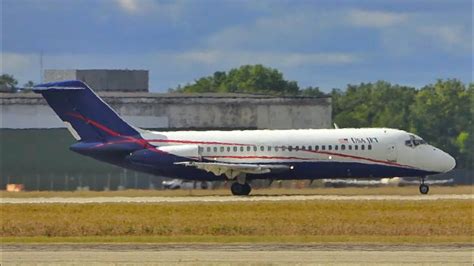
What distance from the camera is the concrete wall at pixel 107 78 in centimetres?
10500

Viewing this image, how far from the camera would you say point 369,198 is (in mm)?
61812

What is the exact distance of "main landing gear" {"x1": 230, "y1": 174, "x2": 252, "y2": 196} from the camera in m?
67.1

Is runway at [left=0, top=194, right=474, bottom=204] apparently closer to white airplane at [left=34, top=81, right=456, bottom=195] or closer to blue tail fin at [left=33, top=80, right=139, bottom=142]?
white airplane at [left=34, top=81, right=456, bottom=195]

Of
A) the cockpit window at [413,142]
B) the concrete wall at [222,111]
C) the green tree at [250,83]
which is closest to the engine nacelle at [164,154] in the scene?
the cockpit window at [413,142]

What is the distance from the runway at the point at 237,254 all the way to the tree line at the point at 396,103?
73486mm

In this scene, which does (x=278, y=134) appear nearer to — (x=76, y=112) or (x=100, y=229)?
(x=76, y=112)

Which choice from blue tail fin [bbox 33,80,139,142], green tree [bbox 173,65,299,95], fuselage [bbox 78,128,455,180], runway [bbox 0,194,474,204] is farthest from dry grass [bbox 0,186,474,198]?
green tree [bbox 173,65,299,95]

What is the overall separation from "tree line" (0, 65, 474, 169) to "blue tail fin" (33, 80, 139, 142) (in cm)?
4209

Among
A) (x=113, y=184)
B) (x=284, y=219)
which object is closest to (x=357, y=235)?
(x=284, y=219)

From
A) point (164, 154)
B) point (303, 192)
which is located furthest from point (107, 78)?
point (164, 154)

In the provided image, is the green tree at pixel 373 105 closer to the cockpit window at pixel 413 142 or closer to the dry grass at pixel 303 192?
the dry grass at pixel 303 192

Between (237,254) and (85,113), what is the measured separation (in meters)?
36.0

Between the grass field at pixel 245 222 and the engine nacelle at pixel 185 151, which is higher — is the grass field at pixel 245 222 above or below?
below

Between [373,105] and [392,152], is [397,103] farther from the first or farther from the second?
[392,152]
